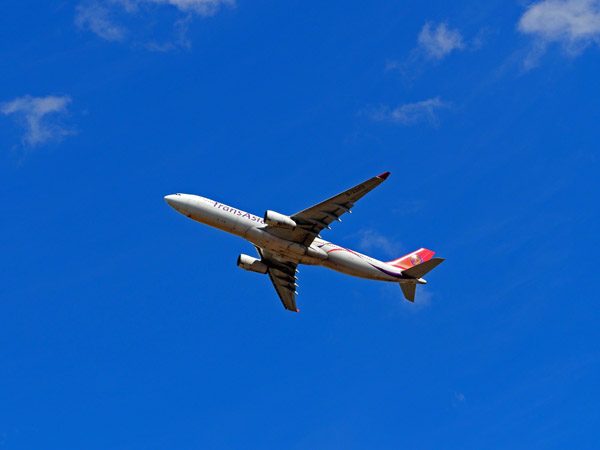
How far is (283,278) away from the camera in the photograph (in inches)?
4291

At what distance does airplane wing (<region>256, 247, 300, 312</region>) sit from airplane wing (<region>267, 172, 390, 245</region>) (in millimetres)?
9401

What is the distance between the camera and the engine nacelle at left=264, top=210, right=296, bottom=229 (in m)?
96.5

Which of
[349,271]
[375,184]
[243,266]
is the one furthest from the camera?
[243,266]

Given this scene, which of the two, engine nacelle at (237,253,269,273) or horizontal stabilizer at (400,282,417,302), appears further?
engine nacelle at (237,253,269,273)

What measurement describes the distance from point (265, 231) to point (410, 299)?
15.8 metres

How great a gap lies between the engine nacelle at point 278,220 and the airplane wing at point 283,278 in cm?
1062

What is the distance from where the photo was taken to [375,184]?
9288 cm

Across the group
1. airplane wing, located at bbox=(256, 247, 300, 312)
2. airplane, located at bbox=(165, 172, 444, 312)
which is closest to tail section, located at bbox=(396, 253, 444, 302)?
airplane, located at bbox=(165, 172, 444, 312)

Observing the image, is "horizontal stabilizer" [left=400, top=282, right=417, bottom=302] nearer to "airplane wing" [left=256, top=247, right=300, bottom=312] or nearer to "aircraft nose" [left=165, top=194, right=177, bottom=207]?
"airplane wing" [left=256, top=247, right=300, bottom=312]

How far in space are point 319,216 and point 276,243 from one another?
15.8 feet

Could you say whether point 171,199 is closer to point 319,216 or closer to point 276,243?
point 276,243

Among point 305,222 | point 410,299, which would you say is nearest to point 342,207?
point 305,222

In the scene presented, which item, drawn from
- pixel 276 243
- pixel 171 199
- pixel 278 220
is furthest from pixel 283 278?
pixel 171 199

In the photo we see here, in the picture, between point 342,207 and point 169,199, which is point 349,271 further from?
point 169,199
